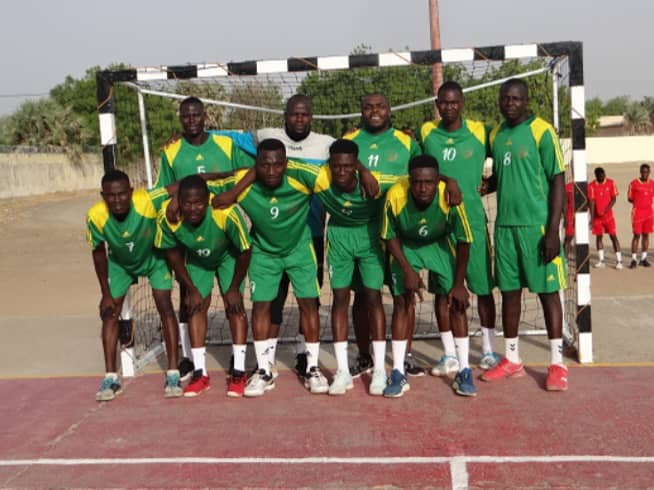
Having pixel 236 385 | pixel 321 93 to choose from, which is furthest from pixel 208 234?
pixel 321 93

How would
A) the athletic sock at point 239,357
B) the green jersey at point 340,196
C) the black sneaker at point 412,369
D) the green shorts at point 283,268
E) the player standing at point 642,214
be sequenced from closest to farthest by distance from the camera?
1. the green jersey at point 340,196
2. the green shorts at point 283,268
3. the athletic sock at point 239,357
4. the black sneaker at point 412,369
5. the player standing at point 642,214

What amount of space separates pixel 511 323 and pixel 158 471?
278 centimetres

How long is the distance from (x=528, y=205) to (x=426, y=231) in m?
0.77

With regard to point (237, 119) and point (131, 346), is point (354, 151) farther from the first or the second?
point (237, 119)

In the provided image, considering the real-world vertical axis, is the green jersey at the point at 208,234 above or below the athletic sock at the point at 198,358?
above

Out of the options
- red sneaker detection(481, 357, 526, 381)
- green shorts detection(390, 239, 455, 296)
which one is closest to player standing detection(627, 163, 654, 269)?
red sneaker detection(481, 357, 526, 381)

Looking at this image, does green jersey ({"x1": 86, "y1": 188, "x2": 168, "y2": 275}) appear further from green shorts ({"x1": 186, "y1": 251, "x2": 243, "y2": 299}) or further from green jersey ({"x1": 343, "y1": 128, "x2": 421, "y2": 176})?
green jersey ({"x1": 343, "y1": 128, "x2": 421, "y2": 176})

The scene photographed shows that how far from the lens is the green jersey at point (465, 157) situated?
5020 mm

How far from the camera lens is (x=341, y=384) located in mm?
5066

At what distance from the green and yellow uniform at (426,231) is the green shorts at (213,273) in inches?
49.2

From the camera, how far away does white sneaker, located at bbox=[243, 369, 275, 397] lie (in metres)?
5.12

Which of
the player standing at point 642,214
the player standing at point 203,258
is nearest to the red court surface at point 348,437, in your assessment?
the player standing at point 203,258

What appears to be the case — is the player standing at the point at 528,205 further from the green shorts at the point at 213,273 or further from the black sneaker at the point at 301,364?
the green shorts at the point at 213,273

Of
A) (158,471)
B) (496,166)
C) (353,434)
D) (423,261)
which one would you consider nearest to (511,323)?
(423,261)
